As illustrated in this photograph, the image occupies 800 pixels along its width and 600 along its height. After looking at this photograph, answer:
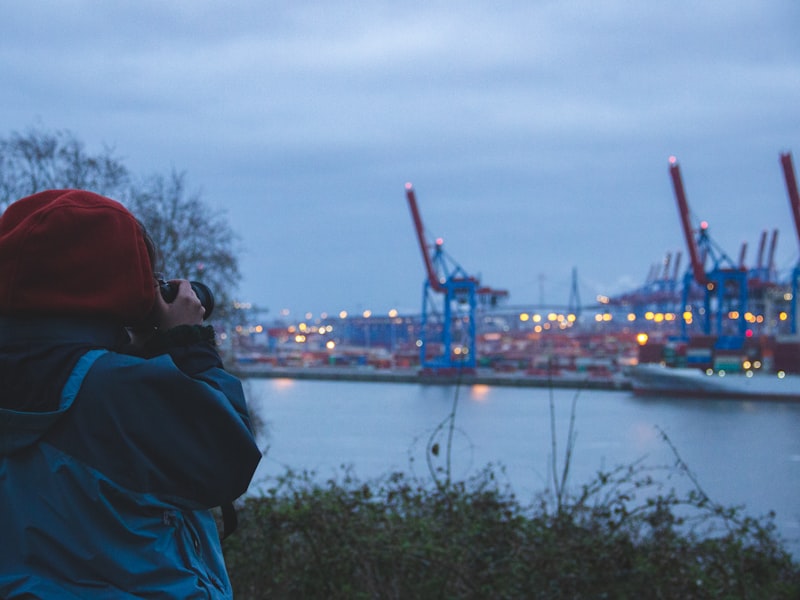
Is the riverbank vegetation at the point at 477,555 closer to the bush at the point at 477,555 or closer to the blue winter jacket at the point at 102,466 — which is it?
the bush at the point at 477,555

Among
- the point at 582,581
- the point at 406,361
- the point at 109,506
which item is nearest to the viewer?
the point at 109,506

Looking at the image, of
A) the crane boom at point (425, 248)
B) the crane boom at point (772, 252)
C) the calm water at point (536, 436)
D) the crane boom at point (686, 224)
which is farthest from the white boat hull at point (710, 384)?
the crane boom at point (772, 252)

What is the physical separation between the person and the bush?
1682 millimetres

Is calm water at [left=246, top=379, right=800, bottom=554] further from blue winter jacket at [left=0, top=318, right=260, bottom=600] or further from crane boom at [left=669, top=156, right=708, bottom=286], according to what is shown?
crane boom at [left=669, top=156, right=708, bottom=286]

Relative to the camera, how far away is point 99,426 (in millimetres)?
744

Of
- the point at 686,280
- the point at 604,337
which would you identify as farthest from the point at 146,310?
the point at 604,337

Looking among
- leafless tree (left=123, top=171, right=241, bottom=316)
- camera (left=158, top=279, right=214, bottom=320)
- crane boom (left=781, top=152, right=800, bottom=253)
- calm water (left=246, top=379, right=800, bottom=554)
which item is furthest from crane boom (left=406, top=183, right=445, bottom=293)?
camera (left=158, top=279, right=214, bottom=320)

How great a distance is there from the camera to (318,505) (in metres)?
2.78

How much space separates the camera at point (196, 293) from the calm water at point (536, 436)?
9.86 feet

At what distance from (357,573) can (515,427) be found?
1669 cm

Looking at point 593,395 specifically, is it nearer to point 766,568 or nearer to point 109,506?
point 766,568

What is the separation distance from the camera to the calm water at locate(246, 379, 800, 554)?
9641 millimetres

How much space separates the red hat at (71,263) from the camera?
2.54ft

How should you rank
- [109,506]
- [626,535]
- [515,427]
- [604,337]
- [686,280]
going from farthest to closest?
[604,337] → [686,280] → [515,427] → [626,535] → [109,506]
